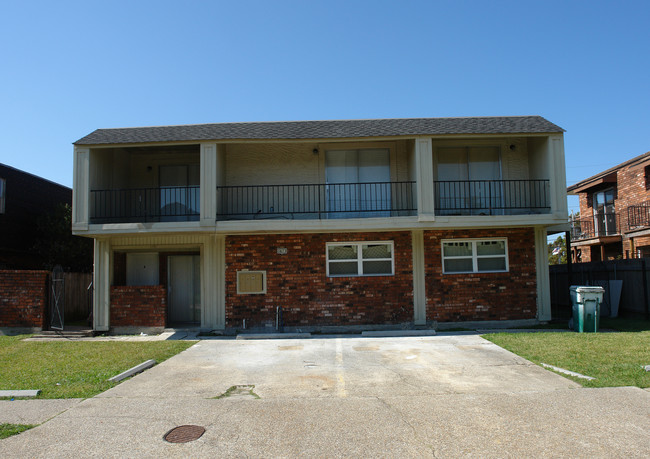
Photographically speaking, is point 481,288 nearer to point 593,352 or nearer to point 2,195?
point 593,352

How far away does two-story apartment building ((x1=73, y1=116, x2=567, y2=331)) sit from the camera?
12.7 metres

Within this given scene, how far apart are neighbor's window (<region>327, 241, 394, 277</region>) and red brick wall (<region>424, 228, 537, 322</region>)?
3.54 feet

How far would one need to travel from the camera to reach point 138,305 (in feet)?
42.9

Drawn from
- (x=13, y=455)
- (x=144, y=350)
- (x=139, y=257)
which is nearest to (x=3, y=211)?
(x=139, y=257)

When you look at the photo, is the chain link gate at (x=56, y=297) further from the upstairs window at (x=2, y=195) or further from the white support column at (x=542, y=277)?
the white support column at (x=542, y=277)

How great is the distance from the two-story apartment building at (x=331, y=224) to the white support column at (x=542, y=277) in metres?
0.04

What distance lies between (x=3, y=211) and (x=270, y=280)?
1081 cm

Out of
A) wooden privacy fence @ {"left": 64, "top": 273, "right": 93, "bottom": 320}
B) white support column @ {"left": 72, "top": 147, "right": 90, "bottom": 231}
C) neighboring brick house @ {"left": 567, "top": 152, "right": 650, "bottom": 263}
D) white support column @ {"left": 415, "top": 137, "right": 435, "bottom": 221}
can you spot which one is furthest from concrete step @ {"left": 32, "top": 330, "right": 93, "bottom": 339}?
neighboring brick house @ {"left": 567, "top": 152, "right": 650, "bottom": 263}

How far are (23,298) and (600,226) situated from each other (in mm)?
22899

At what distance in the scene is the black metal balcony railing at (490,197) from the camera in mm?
13727

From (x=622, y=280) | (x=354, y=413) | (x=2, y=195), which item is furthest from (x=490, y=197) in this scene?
(x=2, y=195)

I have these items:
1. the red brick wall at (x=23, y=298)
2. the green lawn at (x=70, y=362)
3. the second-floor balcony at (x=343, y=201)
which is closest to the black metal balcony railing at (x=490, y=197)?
the second-floor balcony at (x=343, y=201)

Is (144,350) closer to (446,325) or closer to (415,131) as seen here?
(446,325)

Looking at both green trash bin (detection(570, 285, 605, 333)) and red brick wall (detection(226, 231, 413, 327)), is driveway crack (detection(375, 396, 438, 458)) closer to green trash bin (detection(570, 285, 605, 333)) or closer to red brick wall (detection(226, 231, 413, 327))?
red brick wall (detection(226, 231, 413, 327))
